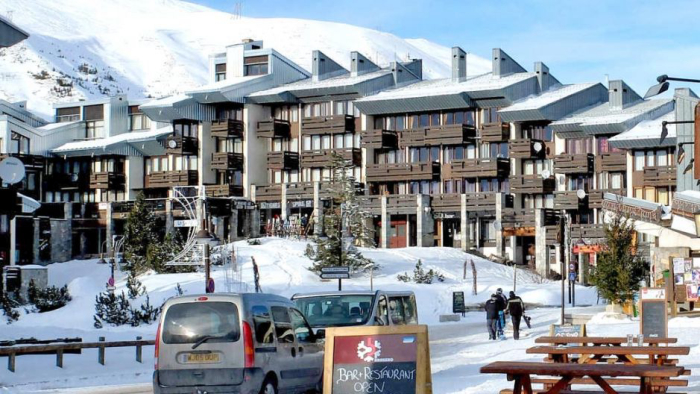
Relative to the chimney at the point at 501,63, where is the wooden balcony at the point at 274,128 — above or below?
below

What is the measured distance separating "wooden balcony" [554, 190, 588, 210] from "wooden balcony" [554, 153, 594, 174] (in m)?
1.34

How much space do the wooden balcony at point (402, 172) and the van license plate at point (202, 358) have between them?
5944cm

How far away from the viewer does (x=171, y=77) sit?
198m

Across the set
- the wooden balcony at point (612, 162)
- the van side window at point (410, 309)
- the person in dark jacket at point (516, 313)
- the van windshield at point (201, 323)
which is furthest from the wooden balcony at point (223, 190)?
the van windshield at point (201, 323)

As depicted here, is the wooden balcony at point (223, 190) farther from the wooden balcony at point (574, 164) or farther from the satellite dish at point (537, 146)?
the wooden balcony at point (574, 164)

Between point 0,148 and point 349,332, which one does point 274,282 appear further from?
point 349,332

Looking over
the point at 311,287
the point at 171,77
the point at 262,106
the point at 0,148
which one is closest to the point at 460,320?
the point at 311,287

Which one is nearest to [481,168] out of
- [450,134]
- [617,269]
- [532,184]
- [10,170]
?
[450,134]

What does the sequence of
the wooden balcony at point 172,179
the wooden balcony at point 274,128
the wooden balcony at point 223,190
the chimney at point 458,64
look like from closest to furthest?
the chimney at point 458,64 → the wooden balcony at point 223,190 → the wooden balcony at point 274,128 → the wooden balcony at point 172,179

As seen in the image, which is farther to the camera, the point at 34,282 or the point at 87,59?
the point at 87,59

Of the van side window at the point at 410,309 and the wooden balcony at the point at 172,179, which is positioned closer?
the van side window at the point at 410,309

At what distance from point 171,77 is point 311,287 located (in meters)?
147

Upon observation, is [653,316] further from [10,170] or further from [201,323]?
[10,170]

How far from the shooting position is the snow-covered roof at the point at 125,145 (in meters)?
85.7
